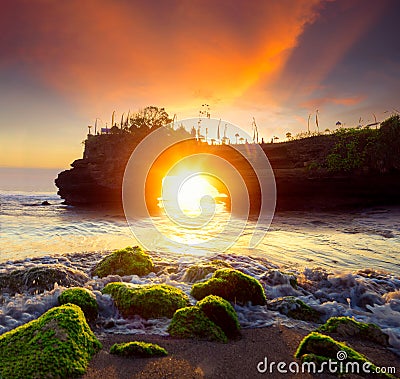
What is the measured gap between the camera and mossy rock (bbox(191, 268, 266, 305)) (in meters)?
5.43

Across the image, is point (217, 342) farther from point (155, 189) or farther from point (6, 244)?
point (155, 189)

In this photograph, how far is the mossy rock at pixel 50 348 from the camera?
305 centimetres

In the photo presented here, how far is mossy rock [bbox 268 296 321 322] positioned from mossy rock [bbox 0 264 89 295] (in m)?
4.46

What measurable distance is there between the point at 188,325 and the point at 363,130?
2449cm

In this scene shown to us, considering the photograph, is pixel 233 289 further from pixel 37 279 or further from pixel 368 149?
pixel 368 149

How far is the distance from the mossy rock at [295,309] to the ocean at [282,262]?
0.54 ft

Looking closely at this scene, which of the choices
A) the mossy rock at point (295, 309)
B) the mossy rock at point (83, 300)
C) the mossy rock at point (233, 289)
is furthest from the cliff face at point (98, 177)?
the mossy rock at point (295, 309)

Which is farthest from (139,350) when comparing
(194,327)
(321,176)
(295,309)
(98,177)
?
(98,177)

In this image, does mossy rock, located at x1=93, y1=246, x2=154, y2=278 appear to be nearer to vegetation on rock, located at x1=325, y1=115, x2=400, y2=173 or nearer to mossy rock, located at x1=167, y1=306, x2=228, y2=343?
mossy rock, located at x1=167, y1=306, x2=228, y2=343

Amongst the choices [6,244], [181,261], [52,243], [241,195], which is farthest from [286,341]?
[241,195]

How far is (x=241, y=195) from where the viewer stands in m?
31.9

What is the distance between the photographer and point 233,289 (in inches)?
215

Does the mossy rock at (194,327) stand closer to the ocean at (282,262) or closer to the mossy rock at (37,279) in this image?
the ocean at (282,262)

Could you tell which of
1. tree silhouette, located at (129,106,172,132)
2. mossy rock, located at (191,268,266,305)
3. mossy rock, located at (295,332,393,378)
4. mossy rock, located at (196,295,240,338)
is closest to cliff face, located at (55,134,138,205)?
tree silhouette, located at (129,106,172,132)
